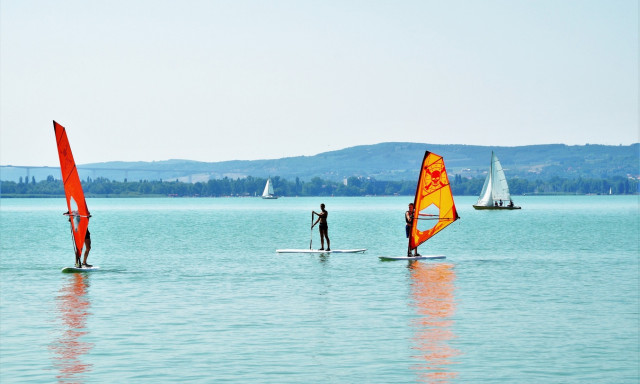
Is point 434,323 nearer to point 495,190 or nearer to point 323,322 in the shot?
point 323,322

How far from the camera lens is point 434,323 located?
28141 mm

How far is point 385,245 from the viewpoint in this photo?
73125 millimetres

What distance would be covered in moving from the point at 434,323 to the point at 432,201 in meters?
21.5

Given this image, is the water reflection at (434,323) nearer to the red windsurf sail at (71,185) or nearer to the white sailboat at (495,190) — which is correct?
the red windsurf sail at (71,185)

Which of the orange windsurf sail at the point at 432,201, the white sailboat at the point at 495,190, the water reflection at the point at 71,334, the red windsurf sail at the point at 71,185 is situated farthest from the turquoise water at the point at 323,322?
the white sailboat at the point at 495,190

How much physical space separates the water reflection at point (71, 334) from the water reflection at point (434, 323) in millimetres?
6885

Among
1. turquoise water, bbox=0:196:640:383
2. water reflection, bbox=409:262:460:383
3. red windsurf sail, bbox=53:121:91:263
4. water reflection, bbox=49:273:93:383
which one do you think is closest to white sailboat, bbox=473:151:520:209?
turquoise water, bbox=0:196:640:383

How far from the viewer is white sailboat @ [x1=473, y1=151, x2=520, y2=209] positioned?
147500 mm

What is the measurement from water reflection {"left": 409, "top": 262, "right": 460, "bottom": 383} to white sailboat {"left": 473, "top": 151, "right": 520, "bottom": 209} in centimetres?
10340

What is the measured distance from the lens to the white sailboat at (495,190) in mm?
147500

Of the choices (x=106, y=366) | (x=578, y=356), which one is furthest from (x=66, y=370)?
(x=578, y=356)

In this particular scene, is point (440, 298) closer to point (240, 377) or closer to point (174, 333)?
point (174, 333)

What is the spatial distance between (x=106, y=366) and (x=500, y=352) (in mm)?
8439

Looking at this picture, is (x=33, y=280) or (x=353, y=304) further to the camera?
(x=33, y=280)
